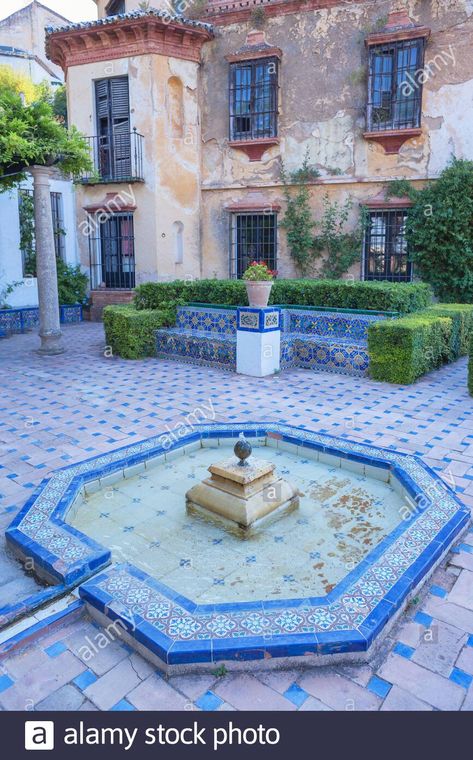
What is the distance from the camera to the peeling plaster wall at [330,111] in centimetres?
1259

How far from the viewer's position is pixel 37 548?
3.78 meters

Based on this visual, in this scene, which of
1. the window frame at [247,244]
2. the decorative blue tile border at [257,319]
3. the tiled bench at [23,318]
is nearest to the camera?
the decorative blue tile border at [257,319]

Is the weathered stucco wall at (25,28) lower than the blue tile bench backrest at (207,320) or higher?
higher

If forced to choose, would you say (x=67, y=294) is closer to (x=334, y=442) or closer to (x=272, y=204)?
(x=272, y=204)

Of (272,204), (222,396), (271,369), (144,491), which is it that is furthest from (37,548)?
(272,204)

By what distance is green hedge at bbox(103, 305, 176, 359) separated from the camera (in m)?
10.5

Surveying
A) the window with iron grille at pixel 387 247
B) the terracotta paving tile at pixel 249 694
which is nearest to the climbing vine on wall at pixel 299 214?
the window with iron grille at pixel 387 247

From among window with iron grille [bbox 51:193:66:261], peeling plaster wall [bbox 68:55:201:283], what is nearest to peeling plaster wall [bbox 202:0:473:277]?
peeling plaster wall [bbox 68:55:201:283]

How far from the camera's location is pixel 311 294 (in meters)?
10.1

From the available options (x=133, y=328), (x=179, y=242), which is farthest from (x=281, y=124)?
(x=133, y=328)

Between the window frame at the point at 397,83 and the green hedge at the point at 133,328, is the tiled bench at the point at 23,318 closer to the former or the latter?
the green hedge at the point at 133,328

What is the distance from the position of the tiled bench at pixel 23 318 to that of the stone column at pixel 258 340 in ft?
22.5

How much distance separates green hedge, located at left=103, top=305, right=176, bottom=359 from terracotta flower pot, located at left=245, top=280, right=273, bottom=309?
238cm

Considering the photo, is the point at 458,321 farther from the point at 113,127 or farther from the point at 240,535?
the point at 113,127
